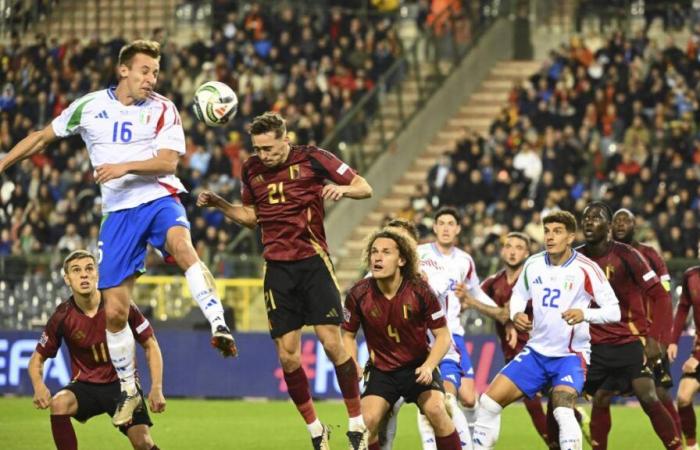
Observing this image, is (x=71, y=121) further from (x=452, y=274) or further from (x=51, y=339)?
(x=452, y=274)

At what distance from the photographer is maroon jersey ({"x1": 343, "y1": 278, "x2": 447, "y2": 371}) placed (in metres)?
11.1

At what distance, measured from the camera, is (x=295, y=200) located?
11703mm

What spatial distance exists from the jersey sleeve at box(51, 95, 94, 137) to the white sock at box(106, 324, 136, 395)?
57.8 inches

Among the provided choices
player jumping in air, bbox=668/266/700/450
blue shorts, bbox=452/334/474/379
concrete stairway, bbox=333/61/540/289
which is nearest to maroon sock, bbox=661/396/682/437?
player jumping in air, bbox=668/266/700/450

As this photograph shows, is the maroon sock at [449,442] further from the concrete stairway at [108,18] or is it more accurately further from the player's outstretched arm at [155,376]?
the concrete stairway at [108,18]

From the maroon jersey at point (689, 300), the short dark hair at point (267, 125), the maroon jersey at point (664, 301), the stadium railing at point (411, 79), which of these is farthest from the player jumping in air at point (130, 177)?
the stadium railing at point (411, 79)

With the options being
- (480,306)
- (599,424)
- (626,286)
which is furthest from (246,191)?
(599,424)

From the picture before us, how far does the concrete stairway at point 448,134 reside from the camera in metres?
27.5

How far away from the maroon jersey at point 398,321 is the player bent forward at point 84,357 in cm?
155

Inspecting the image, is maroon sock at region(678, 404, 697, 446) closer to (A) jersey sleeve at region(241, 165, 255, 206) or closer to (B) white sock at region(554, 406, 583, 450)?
(B) white sock at region(554, 406, 583, 450)

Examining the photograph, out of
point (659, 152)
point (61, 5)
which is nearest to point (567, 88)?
point (659, 152)

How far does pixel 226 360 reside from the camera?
69.6 feet

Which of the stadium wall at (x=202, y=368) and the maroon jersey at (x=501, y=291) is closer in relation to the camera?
the maroon jersey at (x=501, y=291)

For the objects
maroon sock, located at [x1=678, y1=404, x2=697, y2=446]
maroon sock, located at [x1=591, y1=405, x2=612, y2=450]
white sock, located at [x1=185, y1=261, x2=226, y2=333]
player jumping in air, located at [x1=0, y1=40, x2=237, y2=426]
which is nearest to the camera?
white sock, located at [x1=185, y1=261, x2=226, y2=333]
